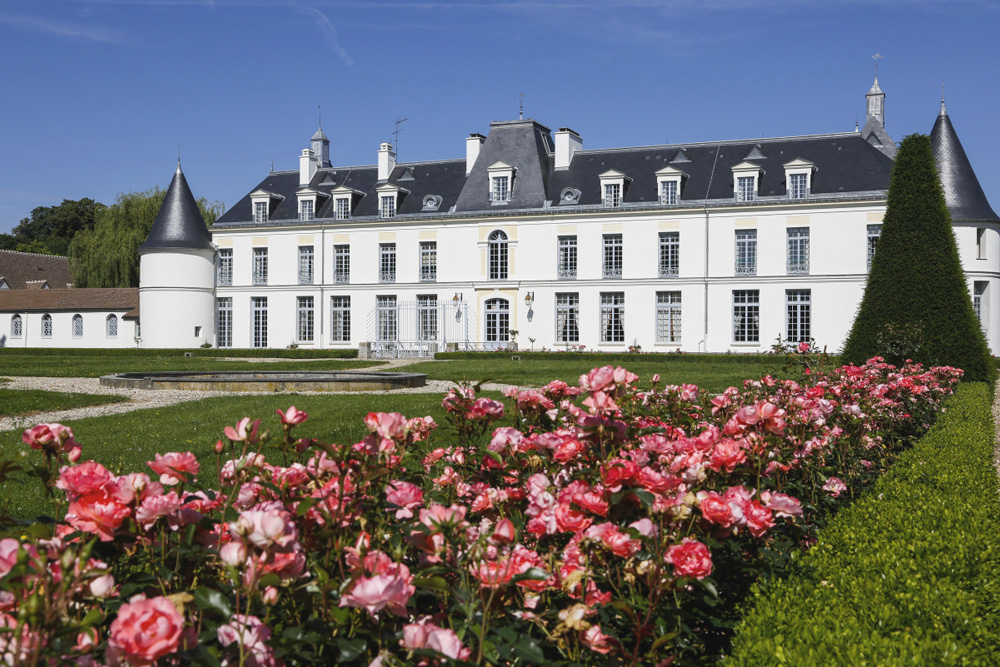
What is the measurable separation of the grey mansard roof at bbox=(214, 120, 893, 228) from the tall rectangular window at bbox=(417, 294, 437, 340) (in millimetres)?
3317

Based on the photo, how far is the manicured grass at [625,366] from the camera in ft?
52.5

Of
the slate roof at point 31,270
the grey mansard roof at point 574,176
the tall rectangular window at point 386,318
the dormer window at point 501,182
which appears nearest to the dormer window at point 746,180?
the grey mansard roof at point 574,176

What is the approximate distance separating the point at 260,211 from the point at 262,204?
31 cm

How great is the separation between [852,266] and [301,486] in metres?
29.7

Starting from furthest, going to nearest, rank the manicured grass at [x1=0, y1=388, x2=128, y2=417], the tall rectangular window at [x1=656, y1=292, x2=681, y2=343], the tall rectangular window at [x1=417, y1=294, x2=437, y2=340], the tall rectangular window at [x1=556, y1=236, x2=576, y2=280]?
the tall rectangular window at [x1=417, y1=294, x2=437, y2=340] → the tall rectangular window at [x1=556, y1=236, x2=576, y2=280] → the tall rectangular window at [x1=656, y1=292, x2=681, y2=343] → the manicured grass at [x1=0, y1=388, x2=128, y2=417]

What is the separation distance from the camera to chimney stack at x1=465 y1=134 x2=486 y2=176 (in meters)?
35.1

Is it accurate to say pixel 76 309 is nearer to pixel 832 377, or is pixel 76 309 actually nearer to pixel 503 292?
pixel 503 292

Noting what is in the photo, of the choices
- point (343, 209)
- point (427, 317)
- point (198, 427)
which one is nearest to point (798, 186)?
point (427, 317)

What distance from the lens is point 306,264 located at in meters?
36.1

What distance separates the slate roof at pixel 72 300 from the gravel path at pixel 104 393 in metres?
21.1

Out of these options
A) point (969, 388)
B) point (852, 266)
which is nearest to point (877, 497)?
point (969, 388)

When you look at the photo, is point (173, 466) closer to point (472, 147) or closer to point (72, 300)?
point (472, 147)

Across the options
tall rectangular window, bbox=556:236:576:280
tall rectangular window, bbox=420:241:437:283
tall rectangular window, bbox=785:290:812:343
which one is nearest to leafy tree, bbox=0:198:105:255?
tall rectangular window, bbox=420:241:437:283

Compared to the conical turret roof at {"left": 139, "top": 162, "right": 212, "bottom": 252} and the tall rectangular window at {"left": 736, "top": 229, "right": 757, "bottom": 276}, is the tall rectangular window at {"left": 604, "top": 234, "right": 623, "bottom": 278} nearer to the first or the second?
the tall rectangular window at {"left": 736, "top": 229, "right": 757, "bottom": 276}
